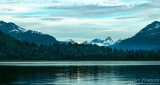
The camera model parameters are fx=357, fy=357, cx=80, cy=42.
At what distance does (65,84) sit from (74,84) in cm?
199

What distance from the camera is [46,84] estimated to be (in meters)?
77.0

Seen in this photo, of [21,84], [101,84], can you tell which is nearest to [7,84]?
[21,84]

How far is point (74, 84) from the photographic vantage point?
78.5 m

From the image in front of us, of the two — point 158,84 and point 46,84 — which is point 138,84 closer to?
point 158,84

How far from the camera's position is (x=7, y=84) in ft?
256

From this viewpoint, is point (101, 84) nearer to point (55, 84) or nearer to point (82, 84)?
point (82, 84)

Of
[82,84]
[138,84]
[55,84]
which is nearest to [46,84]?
[55,84]

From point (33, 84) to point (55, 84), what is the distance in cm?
475

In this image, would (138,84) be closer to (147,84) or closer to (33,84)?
(147,84)

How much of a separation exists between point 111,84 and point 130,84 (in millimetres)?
4167

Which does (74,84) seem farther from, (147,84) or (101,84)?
(147,84)

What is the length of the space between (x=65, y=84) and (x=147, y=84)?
58.3ft

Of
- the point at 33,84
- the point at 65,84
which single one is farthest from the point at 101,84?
the point at 33,84

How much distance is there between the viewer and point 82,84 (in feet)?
259
